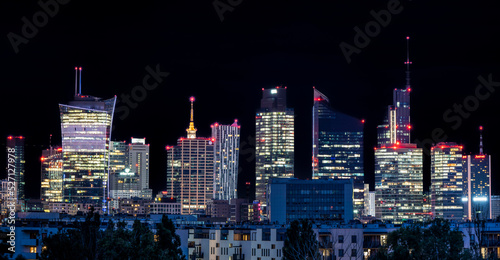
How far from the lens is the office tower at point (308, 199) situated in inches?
5226

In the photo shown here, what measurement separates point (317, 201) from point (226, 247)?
213 feet

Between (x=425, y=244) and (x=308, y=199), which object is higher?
(x=308, y=199)

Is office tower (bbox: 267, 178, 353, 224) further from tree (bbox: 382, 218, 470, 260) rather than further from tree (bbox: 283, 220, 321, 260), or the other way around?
tree (bbox: 382, 218, 470, 260)

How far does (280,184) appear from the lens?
5300 inches

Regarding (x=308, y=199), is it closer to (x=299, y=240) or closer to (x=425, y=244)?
(x=299, y=240)

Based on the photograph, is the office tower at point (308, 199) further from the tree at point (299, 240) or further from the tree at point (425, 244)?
the tree at point (425, 244)

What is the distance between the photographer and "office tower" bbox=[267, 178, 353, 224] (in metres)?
133

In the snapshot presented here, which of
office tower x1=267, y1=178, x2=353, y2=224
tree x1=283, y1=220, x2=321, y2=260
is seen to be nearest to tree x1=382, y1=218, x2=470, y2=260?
tree x1=283, y1=220, x2=321, y2=260

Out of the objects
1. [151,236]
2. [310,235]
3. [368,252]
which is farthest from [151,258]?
[368,252]

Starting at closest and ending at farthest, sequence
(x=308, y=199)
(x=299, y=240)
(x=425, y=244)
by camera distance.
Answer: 1. (x=425, y=244)
2. (x=299, y=240)
3. (x=308, y=199)

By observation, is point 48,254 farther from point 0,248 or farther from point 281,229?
point 281,229

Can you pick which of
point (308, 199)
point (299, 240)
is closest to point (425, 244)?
point (299, 240)

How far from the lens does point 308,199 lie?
13538 cm

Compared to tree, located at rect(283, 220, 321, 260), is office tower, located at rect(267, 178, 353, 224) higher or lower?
higher
